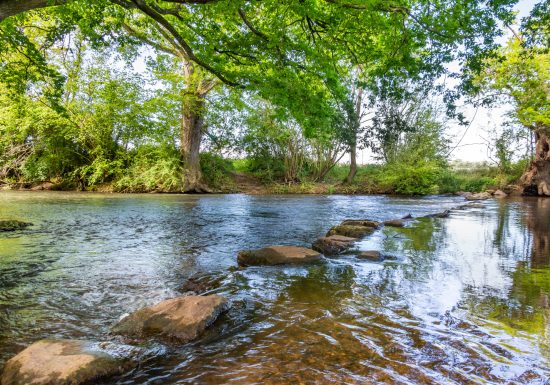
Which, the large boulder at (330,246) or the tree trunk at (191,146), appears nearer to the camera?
the large boulder at (330,246)

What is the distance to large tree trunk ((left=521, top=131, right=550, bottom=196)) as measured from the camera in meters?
25.6

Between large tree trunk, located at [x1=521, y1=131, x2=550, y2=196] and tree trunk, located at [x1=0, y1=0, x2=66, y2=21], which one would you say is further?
large tree trunk, located at [x1=521, y1=131, x2=550, y2=196]

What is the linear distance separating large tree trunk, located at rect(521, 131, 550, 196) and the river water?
76.9 feet

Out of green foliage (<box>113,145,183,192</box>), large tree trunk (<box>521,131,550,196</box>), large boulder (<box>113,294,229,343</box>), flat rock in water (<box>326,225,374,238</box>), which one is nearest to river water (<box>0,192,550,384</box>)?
large boulder (<box>113,294,229,343</box>)

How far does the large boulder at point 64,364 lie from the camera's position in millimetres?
2195

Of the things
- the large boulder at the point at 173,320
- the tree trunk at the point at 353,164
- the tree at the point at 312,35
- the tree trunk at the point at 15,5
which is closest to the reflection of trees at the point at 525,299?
the large boulder at the point at 173,320

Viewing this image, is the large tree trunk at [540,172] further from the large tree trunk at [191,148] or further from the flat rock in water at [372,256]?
the flat rock in water at [372,256]

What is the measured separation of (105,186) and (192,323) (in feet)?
79.0

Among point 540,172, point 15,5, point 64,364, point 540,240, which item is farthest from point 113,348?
point 540,172

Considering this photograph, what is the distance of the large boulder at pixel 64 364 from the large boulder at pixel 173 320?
1.14ft

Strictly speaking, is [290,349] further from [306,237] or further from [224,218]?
[224,218]

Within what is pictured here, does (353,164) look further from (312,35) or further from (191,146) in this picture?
(312,35)

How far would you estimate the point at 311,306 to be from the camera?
3633mm

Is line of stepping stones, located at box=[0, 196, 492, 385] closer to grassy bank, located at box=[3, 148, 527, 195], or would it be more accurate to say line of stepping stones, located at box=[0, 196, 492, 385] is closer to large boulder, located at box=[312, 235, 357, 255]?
Answer: large boulder, located at box=[312, 235, 357, 255]
